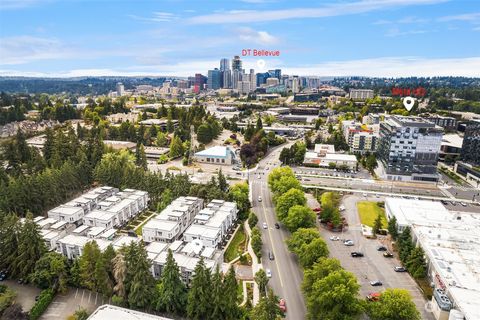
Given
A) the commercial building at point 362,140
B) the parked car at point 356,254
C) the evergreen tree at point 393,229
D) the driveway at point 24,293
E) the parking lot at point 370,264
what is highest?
the commercial building at point 362,140

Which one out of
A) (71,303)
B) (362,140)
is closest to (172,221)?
(71,303)

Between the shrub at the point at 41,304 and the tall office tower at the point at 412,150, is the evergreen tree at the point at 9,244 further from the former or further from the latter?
the tall office tower at the point at 412,150

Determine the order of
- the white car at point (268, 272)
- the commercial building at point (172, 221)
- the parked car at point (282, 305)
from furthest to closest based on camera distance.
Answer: the commercial building at point (172, 221) → the white car at point (268, 272) → the parked car at point (282, 305)

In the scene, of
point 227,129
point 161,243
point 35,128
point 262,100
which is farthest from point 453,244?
point 262,100

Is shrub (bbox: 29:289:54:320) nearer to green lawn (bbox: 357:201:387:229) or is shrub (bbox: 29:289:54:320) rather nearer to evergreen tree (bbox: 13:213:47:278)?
evergreen tree (bbox: 13:213:47:278)

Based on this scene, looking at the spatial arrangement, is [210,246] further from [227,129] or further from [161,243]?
[227,129]

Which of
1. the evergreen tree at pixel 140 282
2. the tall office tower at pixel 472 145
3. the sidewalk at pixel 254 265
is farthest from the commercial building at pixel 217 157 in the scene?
the tall office tower at pixel 472 145
